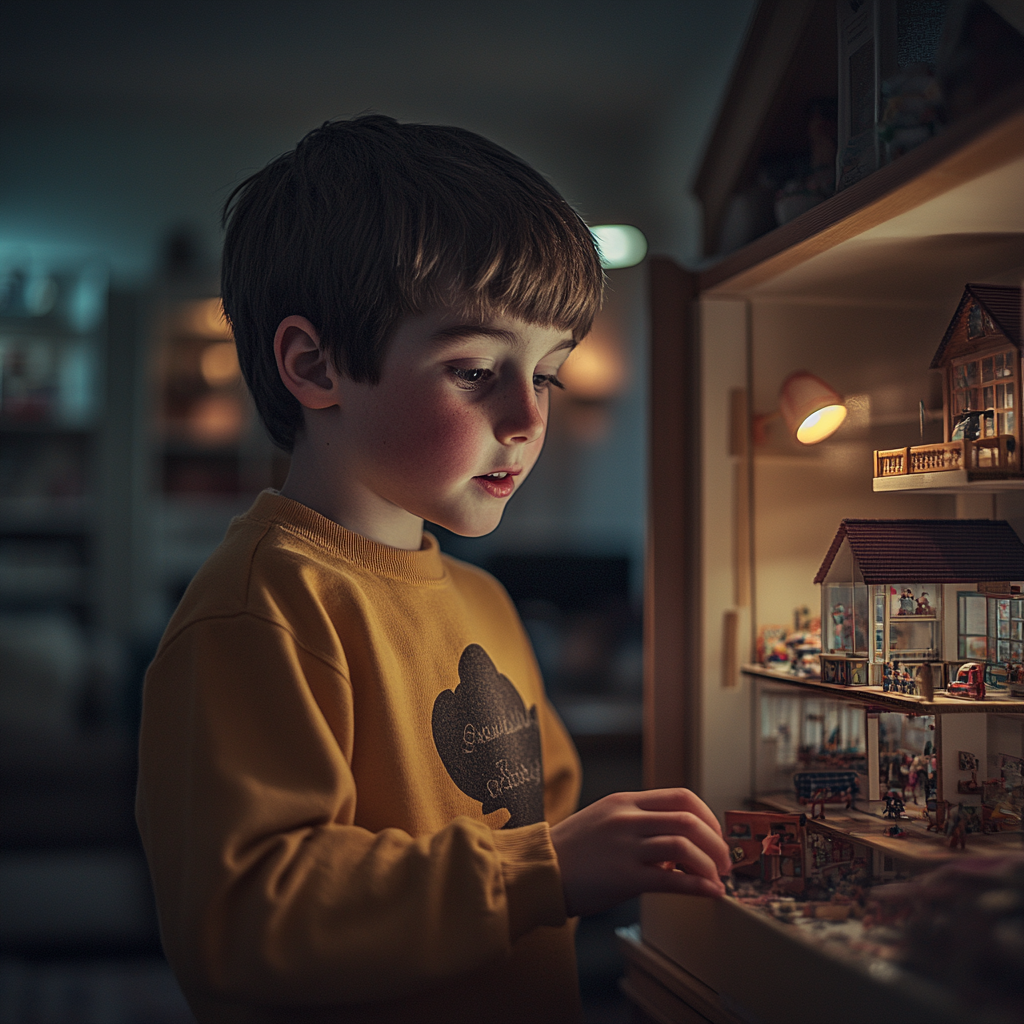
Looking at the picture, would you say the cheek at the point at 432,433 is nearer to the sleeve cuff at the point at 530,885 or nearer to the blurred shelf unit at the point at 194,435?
the sleeve cuff at the point at 530,885

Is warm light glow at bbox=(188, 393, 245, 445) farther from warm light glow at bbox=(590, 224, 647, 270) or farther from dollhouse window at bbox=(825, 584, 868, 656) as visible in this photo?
dollhouse window at bbox=(825, 584, 868, 656)

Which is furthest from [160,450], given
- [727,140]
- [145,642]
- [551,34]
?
[727,140]

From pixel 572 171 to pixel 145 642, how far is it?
225cm

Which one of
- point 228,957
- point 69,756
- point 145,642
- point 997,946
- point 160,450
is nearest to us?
point 997,946

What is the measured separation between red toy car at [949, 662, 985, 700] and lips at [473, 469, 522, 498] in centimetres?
32

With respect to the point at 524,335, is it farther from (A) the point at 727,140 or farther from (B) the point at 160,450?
(B) the point at 160,450

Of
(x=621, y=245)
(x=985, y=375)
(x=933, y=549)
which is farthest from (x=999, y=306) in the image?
(x=621, y=245)

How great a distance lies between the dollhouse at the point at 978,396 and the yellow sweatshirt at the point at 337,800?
1.11 ft

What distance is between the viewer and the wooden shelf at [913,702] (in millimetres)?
576

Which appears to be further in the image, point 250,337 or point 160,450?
point 160,450

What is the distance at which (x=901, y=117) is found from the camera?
0.55 m

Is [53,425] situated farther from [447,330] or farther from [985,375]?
[985,375]

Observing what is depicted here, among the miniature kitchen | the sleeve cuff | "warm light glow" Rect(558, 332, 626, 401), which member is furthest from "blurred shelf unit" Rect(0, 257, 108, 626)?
the sleeve cuff

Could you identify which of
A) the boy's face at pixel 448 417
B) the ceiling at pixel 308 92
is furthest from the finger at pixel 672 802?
the ceiling at pixel 308 92
